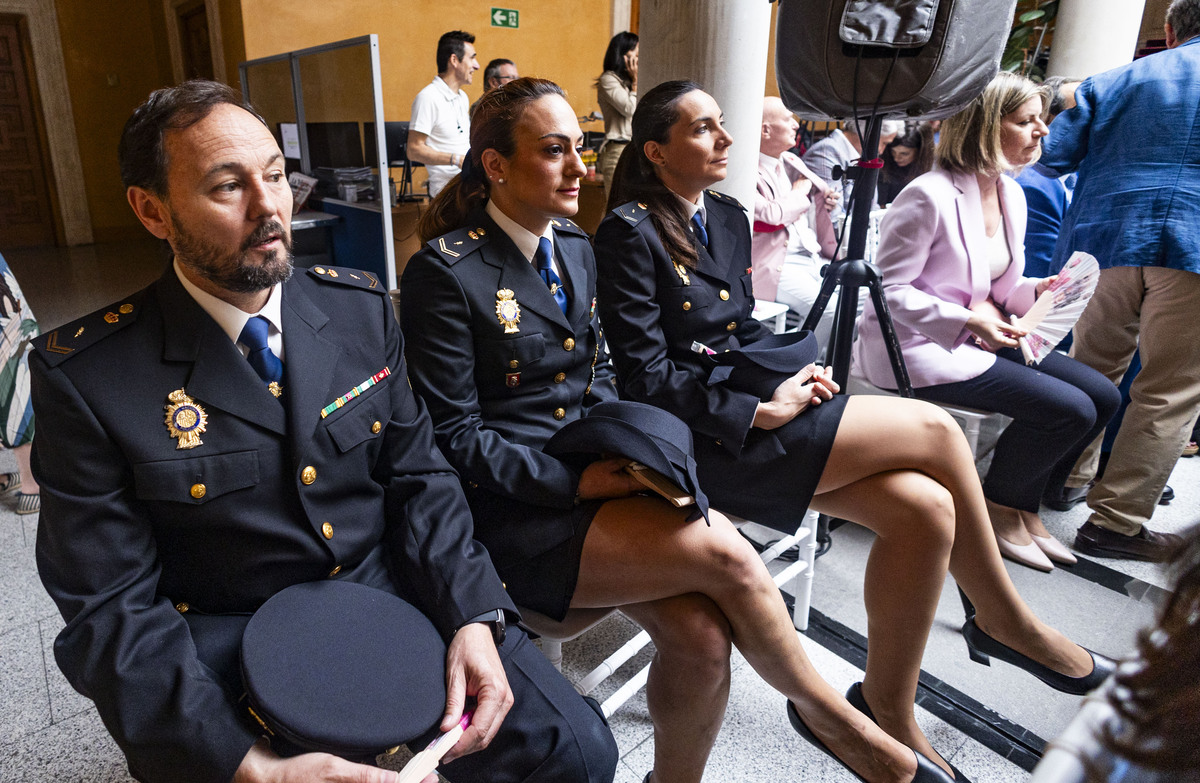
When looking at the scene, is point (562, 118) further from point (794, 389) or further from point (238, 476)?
point (238, 476)

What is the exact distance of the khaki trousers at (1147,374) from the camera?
7.54 ft

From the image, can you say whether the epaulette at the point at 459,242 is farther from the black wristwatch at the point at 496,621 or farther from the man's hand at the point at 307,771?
the man's hand at the point at 307,771

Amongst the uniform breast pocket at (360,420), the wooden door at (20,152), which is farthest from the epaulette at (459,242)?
the wooden door at (20,152)

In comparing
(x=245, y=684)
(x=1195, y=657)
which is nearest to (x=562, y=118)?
(x=245, y=684)

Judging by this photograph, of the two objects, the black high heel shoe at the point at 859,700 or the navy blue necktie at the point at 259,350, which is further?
the black high heel shoe at the point at 859,700

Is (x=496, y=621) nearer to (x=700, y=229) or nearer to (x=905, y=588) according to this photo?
(x=905, y=588)

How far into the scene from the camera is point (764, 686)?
1.76 metres

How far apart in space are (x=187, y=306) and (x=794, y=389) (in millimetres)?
1120

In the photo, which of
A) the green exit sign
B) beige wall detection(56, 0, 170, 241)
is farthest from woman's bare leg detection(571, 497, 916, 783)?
beige wall detection(56, 0, 170, 241)

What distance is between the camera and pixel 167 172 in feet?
3.20

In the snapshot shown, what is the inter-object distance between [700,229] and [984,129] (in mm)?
1025

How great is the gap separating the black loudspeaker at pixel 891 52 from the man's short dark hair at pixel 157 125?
123 cm

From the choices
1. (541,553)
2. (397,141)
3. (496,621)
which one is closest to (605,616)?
(541,553)

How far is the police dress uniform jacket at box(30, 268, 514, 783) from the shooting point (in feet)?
2.93
